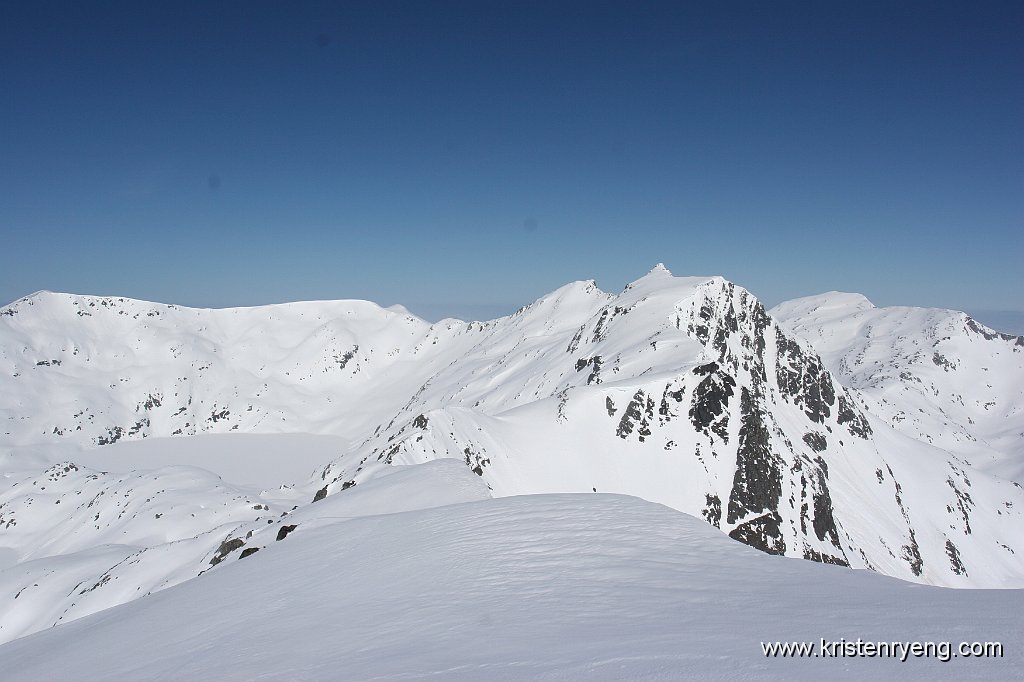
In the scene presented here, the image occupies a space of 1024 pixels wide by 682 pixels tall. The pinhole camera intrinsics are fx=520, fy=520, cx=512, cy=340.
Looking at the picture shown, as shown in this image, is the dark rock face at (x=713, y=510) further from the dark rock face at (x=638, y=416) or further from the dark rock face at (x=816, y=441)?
the dark rock face at (x=816, y=441)

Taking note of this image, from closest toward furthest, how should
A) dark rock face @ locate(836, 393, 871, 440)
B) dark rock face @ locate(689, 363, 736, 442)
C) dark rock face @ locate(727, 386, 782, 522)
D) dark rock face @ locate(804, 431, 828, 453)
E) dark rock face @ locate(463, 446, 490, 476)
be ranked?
dark rock face @ locate(463, 446, 490, 476)
dark rock face @ locate(727, 386, 782, 522)
dark rock face @ locate(689, 363, 736, 442)
dark rock face @ locate(804, 431, 828, 453)
dark rock face @ locate(836, 393, 871, 440)

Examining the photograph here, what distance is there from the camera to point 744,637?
261 inches

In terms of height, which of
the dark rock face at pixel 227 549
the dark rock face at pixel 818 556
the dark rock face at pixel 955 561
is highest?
the dark rock face at pixel 227 549

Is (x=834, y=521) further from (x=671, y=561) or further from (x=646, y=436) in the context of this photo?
(x=671, y=561)

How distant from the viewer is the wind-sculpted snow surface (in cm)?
620

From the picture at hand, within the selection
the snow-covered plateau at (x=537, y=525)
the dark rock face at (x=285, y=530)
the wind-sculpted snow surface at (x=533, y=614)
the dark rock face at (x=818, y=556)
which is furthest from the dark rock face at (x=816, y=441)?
the dark rock face at (x=285, y=530)

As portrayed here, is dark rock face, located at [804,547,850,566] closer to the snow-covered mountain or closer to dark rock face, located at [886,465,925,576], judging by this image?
the snow-covered mountain

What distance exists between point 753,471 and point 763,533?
21.7ft

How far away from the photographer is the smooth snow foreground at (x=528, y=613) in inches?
246

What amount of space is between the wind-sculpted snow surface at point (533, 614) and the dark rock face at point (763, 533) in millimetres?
47071

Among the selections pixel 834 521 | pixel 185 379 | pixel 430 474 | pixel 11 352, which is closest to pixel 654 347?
pixel 834 521

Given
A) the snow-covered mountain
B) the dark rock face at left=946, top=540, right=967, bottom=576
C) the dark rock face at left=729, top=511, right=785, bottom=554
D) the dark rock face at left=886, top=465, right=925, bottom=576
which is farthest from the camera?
the dark rock face at left=946, top=540, right=967, bottom=576

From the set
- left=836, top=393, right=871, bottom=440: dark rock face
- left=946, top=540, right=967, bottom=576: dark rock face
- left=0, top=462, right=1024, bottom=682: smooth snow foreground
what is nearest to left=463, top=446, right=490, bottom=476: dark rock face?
left=0, top=462, right=1024, bottom=682: smooth snow foreground

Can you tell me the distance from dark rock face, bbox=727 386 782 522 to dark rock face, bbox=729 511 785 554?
688 millimetres
